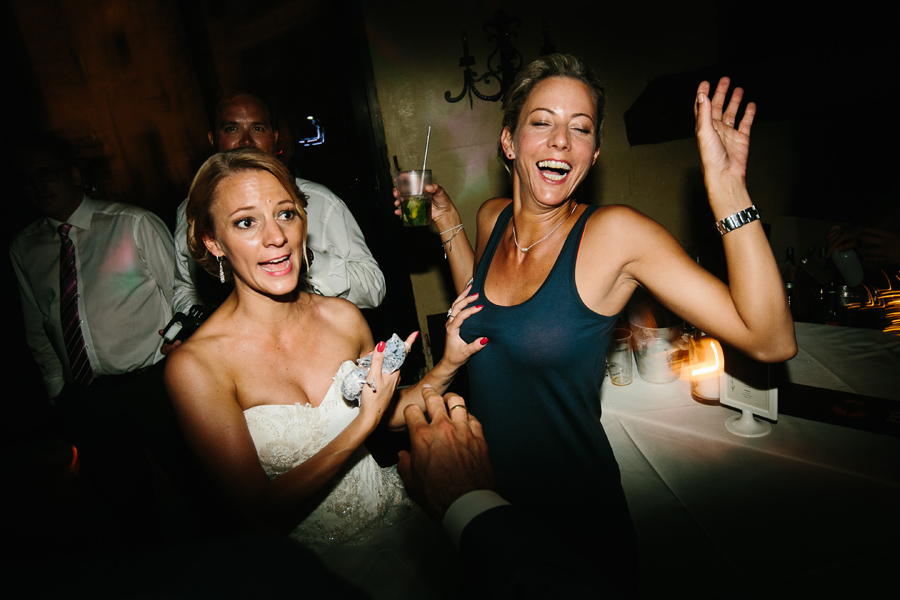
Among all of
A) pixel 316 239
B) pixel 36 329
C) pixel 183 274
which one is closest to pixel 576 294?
pixel 316 239

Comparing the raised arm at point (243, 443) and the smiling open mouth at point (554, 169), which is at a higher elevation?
the smiling open mouth at point (554, 169)

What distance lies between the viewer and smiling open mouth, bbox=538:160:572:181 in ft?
4.91

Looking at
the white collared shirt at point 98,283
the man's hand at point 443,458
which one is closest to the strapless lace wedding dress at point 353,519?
the man's hand at point 443,458

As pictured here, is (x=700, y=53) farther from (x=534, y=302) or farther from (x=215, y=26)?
(x=215, y=26)

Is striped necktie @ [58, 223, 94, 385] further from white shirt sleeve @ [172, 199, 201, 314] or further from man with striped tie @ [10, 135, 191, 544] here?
white shirt sleeve @ [172, 199, 201, 314]

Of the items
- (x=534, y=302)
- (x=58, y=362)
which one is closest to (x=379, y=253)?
(x=58, y=362)

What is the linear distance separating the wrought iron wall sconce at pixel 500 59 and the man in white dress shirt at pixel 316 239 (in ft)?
6.37

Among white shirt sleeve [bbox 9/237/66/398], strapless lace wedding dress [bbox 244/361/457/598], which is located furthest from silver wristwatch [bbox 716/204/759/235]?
white shirt sleeve [bbox 9/237/66/398]

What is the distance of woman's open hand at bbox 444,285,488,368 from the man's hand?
0.41m

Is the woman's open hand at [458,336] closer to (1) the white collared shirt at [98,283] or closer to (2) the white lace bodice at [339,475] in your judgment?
(2) the white lace bodice at [339,475]

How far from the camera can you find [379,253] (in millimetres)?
4043

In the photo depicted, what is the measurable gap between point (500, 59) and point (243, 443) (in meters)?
3.82

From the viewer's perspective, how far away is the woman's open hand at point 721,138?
112cm

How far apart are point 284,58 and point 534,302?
4.02 m
